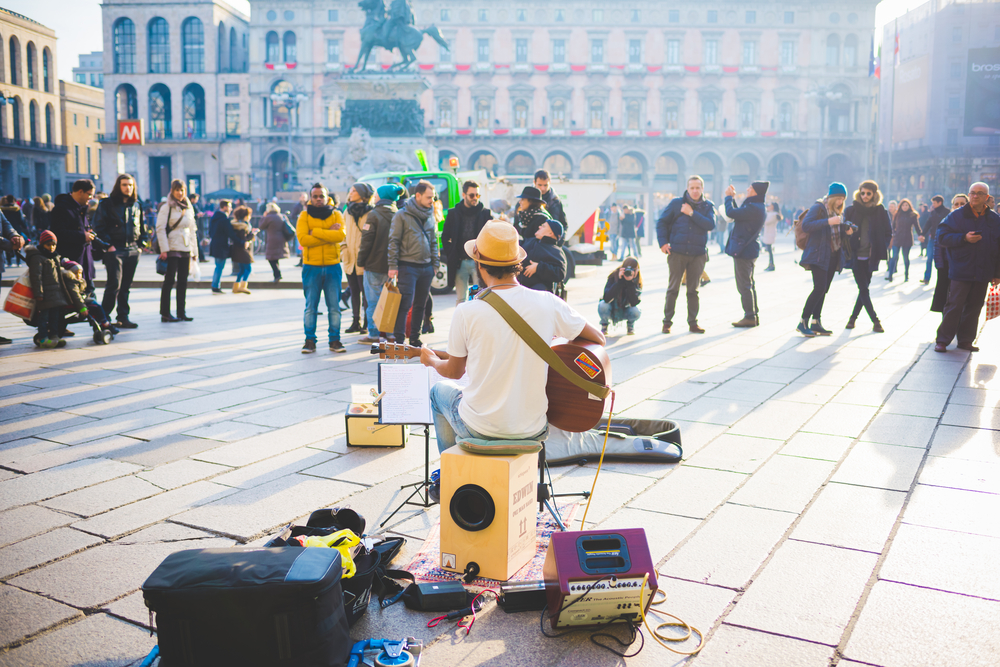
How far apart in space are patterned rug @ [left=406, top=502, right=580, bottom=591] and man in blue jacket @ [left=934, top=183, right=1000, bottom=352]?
19.3ft

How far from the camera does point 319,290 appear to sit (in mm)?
7770

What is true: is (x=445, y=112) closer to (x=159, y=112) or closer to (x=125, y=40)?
(x=159, y=112)

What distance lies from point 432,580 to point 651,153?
55363mm

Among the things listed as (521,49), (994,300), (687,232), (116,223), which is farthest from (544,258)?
(521,49)

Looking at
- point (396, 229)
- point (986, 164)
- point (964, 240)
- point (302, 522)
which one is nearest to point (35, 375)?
point (396, 229)

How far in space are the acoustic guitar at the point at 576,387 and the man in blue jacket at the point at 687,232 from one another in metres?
5.73

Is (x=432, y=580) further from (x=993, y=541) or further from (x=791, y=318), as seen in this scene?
(x=791, y=318)

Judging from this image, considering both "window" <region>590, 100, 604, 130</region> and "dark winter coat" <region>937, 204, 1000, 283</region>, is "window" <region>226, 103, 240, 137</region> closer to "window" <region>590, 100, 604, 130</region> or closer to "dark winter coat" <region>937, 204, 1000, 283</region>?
"window" <region>590, 100, 604, 130</region>

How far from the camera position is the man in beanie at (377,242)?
25.4 ft

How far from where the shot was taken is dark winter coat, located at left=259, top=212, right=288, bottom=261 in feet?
44.5

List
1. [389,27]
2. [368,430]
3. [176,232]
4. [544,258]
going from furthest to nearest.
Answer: [389,27]
[176,232]
[544,258]
[368,430]

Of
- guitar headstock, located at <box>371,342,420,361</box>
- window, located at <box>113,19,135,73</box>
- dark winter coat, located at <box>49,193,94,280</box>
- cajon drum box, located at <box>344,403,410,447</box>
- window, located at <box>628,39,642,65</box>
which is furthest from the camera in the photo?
window, located at <box>113,19,135,73</box>

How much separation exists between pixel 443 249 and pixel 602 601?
6577 millimetres

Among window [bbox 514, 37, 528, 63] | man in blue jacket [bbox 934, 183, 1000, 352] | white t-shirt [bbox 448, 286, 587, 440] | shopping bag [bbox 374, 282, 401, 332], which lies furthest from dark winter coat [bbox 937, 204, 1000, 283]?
window [bbox 514, 37, 528, 63]
